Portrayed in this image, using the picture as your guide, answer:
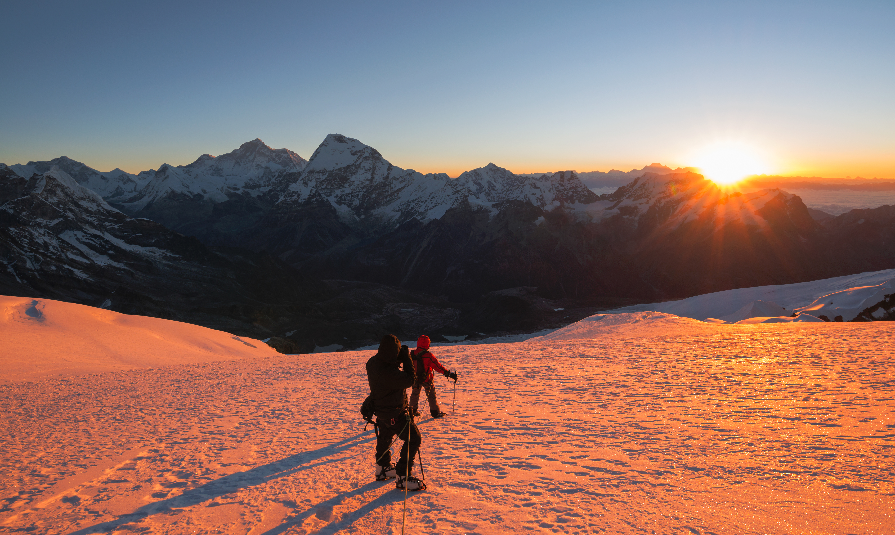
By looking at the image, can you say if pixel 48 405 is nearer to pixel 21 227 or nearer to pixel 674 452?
pixel 674 452

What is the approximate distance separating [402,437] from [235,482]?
2.26 meters

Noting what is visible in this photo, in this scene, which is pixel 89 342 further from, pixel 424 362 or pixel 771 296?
pixel 771 296

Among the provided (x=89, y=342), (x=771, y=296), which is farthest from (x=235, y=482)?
(x=771, y=296)

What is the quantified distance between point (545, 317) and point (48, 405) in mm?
86430

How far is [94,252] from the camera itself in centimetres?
12069

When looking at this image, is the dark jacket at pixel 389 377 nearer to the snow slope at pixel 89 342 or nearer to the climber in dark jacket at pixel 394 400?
the climber in dark jacket at pixel 394 400

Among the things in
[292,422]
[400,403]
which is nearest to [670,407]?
[400,403]

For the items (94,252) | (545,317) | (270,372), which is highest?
(94,252)

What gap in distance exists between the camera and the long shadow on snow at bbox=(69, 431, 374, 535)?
5518 mm

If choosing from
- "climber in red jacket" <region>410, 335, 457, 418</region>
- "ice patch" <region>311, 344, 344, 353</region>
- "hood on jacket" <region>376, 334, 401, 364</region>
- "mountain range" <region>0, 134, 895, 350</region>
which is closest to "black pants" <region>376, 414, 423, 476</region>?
"hood on jacket" <region>376, 334, 401, 364</region>

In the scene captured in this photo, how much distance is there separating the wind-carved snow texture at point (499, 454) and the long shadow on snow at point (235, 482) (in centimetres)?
3

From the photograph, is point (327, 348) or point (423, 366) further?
point (327, 348)

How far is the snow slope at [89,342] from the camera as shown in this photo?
53.8 feet

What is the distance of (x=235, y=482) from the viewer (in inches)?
252
